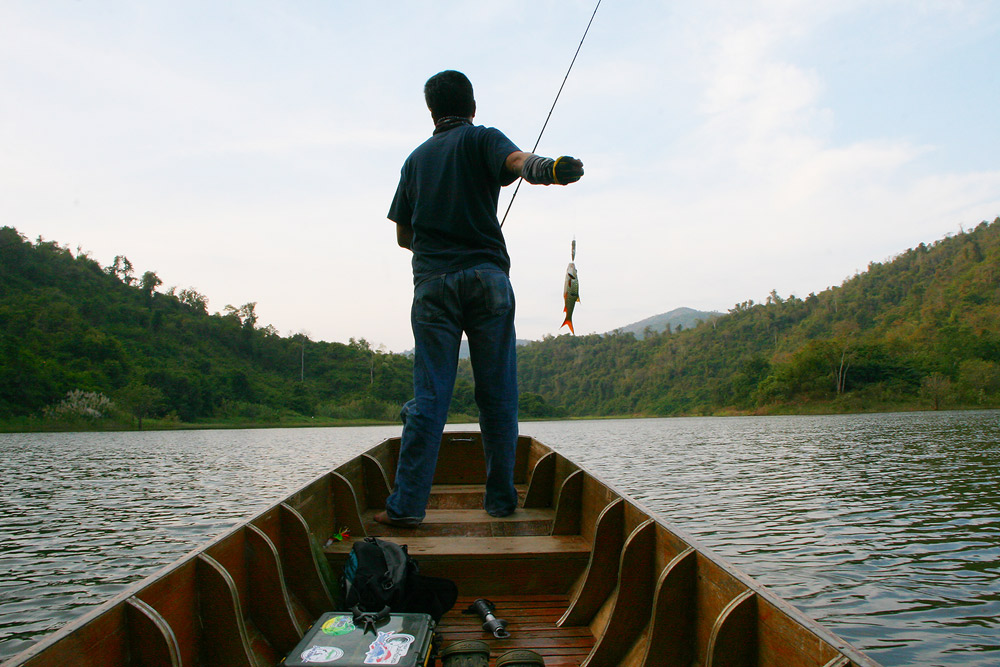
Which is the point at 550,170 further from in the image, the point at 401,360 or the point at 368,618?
the point at 401,360

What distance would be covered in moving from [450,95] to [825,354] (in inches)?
3533

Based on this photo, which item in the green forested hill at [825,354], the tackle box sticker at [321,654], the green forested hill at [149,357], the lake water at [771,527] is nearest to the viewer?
the tackle box sticker at [321,654]

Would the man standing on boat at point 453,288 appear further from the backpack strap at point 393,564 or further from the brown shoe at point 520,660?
the brown shoe at point 520,660

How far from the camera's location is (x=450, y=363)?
3.09m

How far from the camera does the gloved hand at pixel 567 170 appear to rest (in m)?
2.39

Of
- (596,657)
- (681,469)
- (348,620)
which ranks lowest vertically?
(681,469)

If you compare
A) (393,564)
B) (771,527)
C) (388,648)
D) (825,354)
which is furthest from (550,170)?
(825,354)

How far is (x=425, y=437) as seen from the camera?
3008mm

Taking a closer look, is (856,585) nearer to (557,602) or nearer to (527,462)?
(527,462)

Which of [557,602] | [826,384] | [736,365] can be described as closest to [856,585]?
[557,602]

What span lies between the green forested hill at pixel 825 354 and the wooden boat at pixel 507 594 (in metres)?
85.0

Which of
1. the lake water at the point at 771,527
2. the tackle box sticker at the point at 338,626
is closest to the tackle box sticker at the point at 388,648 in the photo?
the tackle box sticker at the point at 338,626

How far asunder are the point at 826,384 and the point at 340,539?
90.1 metres

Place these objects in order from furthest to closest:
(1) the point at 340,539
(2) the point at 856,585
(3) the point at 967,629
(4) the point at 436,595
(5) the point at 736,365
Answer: (5) the point at 736,365, (2) the point at 856,585, (3) the point at 967,629, (1) the point at 340,539, (4) the point at 436,595
